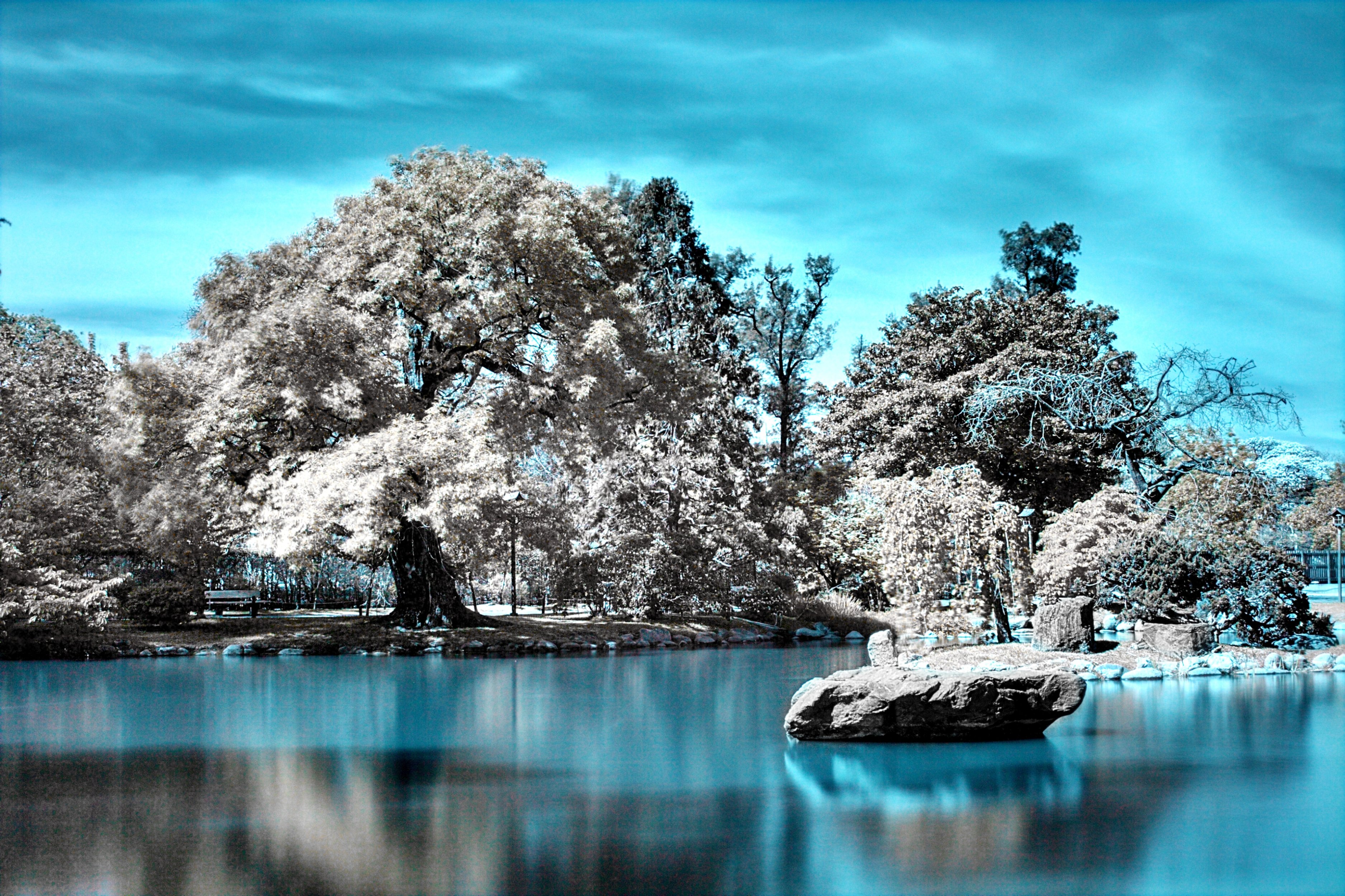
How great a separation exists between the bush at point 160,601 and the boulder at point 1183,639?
17283mm

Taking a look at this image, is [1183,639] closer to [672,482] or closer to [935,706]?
[935,706]

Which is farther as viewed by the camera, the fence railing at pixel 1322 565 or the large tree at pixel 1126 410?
the fence railing at pixel 1322 565

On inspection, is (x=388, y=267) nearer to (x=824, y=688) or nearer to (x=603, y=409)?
(x=603, y=409)

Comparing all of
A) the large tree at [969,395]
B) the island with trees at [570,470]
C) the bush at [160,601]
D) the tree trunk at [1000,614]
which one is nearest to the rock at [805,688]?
the island with trees at [570,470]

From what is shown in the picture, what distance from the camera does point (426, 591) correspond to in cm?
2241

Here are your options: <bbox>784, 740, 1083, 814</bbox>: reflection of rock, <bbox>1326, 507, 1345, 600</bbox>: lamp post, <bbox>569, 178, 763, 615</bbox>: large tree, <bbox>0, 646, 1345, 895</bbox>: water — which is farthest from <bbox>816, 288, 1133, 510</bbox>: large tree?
<bbox>784, 740, 1083, 814</bbox>: reflection of rock

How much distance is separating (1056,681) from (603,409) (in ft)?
45.0

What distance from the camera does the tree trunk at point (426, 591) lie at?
2219 centimetres

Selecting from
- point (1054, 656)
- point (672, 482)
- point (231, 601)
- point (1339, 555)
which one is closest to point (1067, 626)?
point (1054, 656)

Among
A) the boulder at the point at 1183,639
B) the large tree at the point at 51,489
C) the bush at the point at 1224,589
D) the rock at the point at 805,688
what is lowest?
the boulder at the point at 1183,639

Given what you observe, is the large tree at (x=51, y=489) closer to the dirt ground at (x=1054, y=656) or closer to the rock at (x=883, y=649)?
the rock at (x=883, y=649)

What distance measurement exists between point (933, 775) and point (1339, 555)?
67.1 ft

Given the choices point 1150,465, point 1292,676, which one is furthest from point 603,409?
point 1292,676

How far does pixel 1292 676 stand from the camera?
14133 mm
